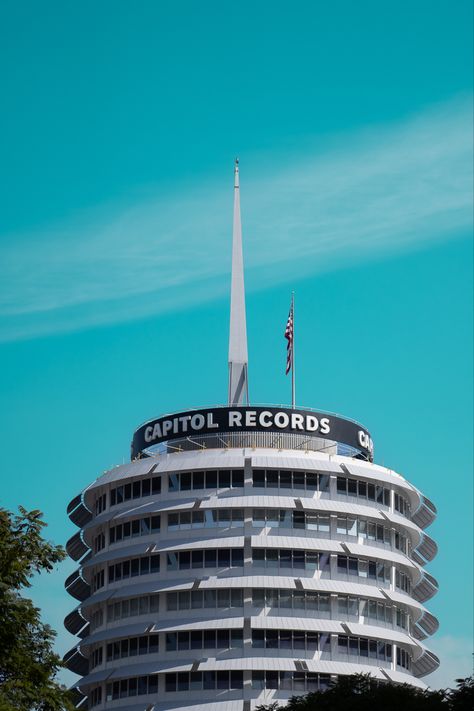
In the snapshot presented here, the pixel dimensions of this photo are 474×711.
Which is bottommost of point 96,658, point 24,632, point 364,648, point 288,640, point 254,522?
point 24,632

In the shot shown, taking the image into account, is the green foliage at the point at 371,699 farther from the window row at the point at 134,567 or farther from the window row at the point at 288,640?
the window row at the point at 134,567

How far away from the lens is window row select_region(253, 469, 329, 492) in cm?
13675

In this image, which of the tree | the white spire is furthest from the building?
the tree

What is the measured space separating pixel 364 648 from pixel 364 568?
7.71 metres

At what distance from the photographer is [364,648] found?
134 meters

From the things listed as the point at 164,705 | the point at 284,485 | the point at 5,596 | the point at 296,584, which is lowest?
the point at 5,596

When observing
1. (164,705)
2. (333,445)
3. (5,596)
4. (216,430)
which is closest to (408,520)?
(333,445)

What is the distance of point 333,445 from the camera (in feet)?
472

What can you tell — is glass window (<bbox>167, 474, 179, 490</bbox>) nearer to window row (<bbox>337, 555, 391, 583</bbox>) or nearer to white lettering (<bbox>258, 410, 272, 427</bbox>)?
white lettering (<bbox>258, 410, 272, 427</bbox>)

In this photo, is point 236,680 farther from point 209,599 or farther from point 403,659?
point 403,659

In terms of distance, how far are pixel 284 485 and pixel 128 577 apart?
17058 millimetres

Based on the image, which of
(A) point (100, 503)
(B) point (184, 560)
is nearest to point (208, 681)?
(B) point (184, 560)

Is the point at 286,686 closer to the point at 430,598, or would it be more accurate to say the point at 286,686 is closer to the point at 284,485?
the point at 284,485

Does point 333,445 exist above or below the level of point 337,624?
above
